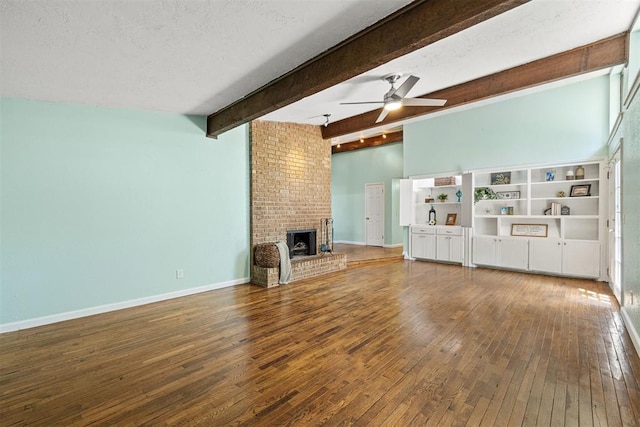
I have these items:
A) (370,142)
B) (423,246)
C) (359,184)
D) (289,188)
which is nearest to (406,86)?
(289,188)

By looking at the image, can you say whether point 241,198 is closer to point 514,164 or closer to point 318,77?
point 318,77

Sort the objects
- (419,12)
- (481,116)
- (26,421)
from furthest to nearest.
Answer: (481,116) → (419,12) → (26,421)

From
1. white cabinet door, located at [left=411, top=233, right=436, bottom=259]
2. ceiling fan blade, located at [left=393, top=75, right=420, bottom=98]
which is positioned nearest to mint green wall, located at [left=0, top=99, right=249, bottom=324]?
ceiling fan blade, located at [left=393, top=75, right=420, bottom=98]

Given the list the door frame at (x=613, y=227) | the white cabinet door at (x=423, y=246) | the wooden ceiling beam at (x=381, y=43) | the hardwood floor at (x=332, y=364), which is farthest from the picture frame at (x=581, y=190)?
the wooden ceiling beam at (x=381, y=43)

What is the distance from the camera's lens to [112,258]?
3.67 metres

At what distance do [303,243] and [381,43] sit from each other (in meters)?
4.36

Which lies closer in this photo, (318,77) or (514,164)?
(318,77)

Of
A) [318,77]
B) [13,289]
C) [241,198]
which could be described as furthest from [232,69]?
[13,289]

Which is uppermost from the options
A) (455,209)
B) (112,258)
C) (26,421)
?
(455,209)

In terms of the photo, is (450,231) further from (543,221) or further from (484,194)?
(543,221)

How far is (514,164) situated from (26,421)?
286 inches

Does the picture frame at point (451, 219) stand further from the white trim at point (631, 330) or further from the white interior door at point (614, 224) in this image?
the white trim at point (631, 330)

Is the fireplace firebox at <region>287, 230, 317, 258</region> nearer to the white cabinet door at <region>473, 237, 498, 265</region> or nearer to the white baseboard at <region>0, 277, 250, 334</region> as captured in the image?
the white baseboard at <region>0, 277, 250, 334</region>

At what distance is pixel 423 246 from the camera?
22.7ft
